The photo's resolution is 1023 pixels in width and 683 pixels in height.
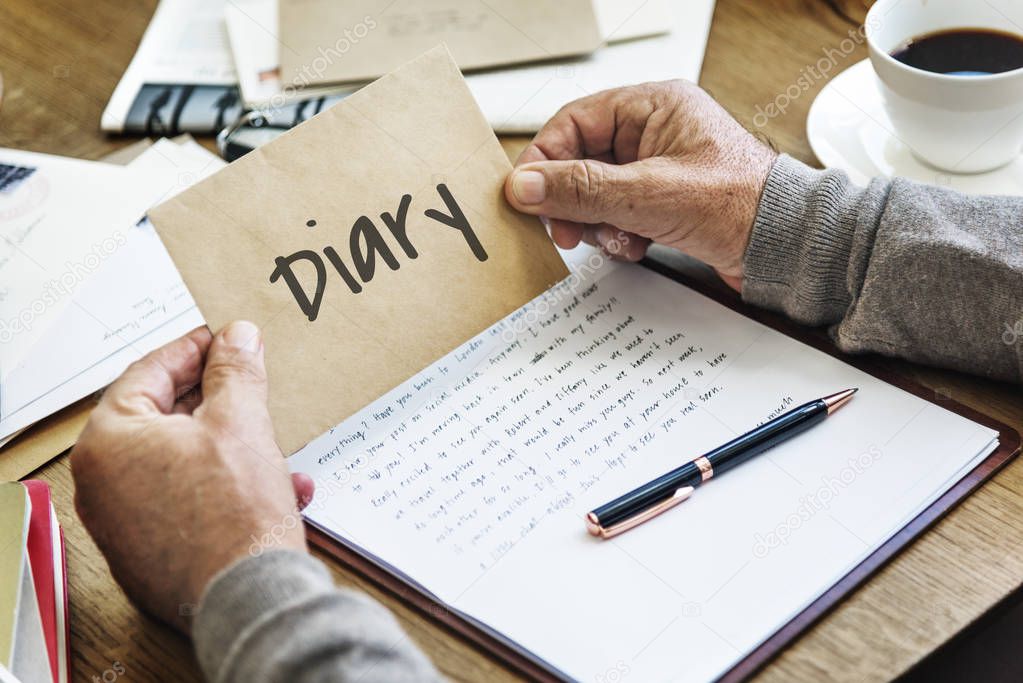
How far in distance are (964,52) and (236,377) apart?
712mm

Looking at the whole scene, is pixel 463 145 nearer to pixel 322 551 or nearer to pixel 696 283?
pixel 696 283

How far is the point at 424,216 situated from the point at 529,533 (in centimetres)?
28

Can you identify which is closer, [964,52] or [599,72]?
[964,52]

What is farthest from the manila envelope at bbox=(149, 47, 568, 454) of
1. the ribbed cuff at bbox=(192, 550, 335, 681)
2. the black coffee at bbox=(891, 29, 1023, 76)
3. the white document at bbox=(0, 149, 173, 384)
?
the black coffee at bbox=(891, 29, 1023, 76)

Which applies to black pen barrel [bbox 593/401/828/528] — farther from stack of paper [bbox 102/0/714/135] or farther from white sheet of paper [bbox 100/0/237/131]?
white sheet of paper [bbox 100/0/237/131]

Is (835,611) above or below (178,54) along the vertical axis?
below

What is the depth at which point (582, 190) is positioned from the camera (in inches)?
31.6

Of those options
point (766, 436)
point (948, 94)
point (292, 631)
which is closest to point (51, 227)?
point (292, 631)

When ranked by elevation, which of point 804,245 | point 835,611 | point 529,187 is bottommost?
point 835,611

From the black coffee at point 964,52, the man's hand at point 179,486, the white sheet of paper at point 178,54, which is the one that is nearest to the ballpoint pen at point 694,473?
the man's hand at point 179,486

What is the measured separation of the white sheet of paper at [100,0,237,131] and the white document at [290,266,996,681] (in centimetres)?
55

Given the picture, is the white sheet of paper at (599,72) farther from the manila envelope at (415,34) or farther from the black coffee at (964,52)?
the black coffee at (964,52)

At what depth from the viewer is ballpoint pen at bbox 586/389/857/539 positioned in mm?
Answer: 660

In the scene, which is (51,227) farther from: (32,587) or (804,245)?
(804,245)
